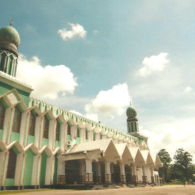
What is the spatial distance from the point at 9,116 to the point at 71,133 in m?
10.8

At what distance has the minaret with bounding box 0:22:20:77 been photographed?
26.2 meters

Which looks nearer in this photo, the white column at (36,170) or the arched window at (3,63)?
the white column at (36,170)

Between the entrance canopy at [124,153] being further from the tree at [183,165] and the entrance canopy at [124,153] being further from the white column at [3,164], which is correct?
the tree at [183,165]

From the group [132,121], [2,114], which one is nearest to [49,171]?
[2,114]

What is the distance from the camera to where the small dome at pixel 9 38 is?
26938 mm

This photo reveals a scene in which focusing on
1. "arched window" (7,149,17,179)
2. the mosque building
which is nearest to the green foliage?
the mosque building

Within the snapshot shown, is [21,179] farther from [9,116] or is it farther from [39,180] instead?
[9,116]

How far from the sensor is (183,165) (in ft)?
210

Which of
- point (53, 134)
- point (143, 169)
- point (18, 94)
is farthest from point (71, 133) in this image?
point (143, 169)

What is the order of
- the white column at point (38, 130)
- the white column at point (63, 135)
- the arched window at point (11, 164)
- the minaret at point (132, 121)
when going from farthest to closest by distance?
the minaret at point (132, 121)
the white column at point (63, 135)
the white column at point (38, 130)
the arched window at point (11, 164)

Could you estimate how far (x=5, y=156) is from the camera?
2002 centimetres

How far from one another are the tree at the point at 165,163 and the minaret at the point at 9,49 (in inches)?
2031

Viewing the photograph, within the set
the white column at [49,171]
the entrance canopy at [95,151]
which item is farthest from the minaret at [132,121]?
the white column at [49,171]

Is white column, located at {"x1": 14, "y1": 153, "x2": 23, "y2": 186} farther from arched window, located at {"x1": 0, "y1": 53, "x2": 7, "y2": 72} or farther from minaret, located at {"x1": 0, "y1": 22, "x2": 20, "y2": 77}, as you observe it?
arched window, located at {"x1": 0, "y1": 53, "x2": 7, "y2": 72}
